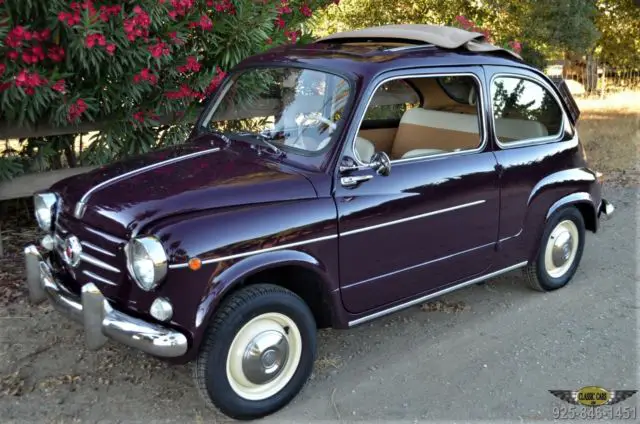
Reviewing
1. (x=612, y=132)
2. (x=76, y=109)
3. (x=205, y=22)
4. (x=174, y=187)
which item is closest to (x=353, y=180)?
(x=174, y=187)

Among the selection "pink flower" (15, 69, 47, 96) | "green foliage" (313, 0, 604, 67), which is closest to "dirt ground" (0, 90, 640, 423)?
"pink flower" (15, 69, 47, 96)

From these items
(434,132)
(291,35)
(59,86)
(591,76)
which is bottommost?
(434,132)

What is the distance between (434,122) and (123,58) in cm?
251

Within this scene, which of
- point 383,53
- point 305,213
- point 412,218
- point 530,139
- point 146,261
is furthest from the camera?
point 530,139

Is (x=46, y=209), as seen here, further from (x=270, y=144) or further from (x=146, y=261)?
(x=270, y=144)

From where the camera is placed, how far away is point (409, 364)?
3.91 m

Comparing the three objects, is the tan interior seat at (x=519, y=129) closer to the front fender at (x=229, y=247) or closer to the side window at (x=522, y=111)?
the side window at (x=522, y=111)

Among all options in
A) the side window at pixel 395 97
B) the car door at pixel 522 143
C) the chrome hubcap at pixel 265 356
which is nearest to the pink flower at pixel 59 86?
the side window at pixel 395 97

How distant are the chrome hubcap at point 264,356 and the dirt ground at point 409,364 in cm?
19

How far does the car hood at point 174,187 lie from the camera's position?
310cm

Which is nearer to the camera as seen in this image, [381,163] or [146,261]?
[146,261]

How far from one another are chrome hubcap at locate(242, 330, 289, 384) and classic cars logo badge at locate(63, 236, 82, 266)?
1040 millimetres

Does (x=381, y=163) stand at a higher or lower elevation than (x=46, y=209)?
higher

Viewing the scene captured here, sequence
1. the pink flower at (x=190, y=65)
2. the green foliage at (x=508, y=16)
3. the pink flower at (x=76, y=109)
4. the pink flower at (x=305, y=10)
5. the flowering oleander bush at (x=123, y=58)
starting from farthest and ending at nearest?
the green foliage at (x=508, y=16), the pink flower at (x=305, y=10), the pink flower at (x=190, y=65), the pink flower at (x=76, y=109), the flowering oleander bush at (x=123, y=58)
